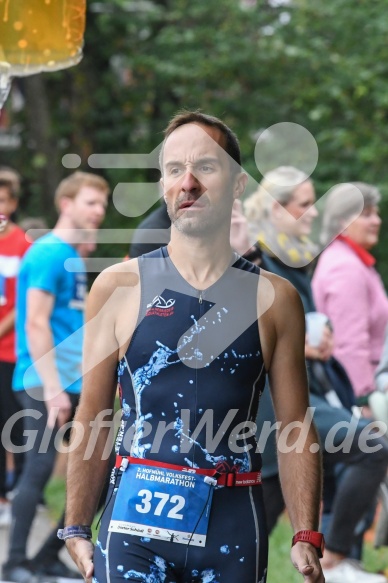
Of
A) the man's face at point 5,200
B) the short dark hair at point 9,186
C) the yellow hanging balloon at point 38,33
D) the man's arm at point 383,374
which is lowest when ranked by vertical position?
the man's arm at point 383,374

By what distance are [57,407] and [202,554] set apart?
10.6 ft

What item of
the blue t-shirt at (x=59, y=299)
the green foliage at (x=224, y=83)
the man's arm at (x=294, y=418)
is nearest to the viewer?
the man's arm at (x=294, y=418)

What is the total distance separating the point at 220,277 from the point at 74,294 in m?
3.29

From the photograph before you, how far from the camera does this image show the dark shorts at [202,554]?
3.05 meters

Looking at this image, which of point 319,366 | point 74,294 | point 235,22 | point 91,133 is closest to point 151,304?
point 319,366

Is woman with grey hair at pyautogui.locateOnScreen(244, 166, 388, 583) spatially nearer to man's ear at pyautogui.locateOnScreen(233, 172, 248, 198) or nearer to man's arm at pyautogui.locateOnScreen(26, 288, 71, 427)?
man's arm at pyautogui.locateOnScreen(26, 288, 71, 427)

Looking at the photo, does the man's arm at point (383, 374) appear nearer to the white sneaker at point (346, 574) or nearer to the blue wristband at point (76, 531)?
the white sneaker at point (346, 574)

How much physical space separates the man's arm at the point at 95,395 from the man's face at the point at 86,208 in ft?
10.8

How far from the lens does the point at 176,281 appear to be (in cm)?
327

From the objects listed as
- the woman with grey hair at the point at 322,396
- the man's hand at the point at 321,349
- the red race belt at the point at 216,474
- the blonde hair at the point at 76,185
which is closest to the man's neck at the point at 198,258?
the red race belt at the point at 216,474

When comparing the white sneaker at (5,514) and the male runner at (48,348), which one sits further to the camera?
the white sneaker at (5,514)

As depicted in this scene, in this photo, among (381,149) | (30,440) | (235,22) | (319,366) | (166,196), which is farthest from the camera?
(235,22)

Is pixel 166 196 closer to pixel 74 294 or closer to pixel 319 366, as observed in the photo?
pixel 319 366

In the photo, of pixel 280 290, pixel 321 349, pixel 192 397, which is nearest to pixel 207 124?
pixel 280 290
